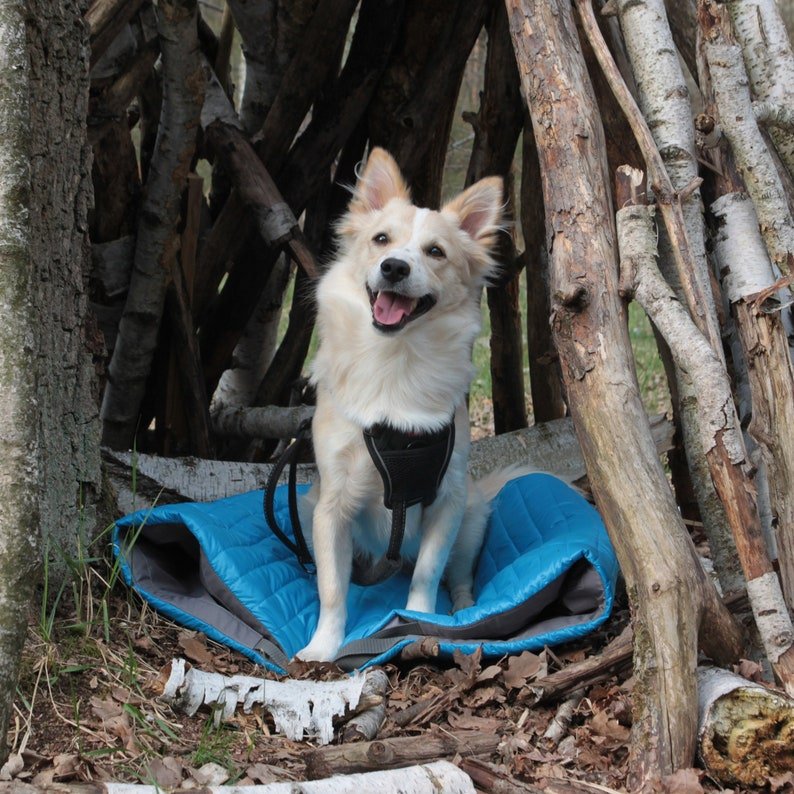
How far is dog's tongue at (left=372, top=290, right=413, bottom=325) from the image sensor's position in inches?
125

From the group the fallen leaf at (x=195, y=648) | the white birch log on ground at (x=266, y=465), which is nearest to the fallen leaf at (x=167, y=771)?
the fallen leaf at (x=195, y=648)

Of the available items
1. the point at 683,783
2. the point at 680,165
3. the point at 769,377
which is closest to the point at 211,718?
the point at 683,783

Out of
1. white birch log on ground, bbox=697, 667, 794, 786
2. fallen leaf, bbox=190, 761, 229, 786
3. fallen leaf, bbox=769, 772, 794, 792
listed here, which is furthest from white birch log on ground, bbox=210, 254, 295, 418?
fallen leaf, bbox=769, 772, 794, 792

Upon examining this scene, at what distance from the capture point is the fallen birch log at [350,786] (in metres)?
1.83

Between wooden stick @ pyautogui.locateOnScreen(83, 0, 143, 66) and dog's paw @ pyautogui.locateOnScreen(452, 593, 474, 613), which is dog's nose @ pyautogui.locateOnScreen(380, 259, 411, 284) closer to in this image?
dog's paw @ pyautogui.locateOnScreen(452, 593, 474, 613)

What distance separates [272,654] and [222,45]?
3.28 meters

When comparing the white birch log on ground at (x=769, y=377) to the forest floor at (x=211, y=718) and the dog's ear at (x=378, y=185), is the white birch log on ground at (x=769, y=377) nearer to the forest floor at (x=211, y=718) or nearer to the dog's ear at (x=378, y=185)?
the forest floor at (x=211, y=718)

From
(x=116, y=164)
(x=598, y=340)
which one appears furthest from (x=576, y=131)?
(x=116, y=164)

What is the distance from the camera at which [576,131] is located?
2.90 metres

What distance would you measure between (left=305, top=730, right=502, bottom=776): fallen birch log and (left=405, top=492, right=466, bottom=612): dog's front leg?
819 millimetres

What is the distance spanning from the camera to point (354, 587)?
3623mm

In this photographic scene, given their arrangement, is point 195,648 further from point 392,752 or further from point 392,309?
point 392,309

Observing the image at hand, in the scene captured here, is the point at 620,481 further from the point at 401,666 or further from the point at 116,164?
the point at 116,164

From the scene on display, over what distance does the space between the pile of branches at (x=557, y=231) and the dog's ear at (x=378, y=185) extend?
570 millimetres
